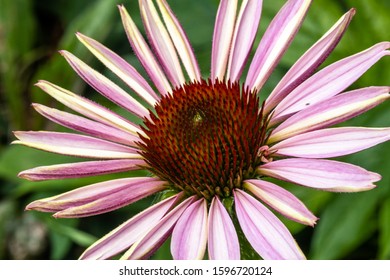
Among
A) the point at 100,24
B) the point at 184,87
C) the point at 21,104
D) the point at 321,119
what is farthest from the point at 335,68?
the point at 21,104

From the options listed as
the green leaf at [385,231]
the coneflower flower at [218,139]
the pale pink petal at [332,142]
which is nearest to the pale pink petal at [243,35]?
the coneflower flower at [218,139]

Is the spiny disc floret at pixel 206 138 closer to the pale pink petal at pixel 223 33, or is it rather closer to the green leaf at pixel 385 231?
the pale pink petal at pixel 223 33

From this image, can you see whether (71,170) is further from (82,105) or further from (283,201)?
(283,201)

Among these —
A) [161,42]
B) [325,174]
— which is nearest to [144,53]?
[161,42]

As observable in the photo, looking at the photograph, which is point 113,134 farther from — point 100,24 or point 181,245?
point 100,24

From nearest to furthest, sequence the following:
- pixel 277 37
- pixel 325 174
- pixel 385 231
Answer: pixel 325 174 < pixel 277 37 < pixel 385 231

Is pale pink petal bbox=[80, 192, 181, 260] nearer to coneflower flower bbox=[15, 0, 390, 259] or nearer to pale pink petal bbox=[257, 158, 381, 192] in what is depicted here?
coneflower flower bbox=[15, 0, 390, 259]

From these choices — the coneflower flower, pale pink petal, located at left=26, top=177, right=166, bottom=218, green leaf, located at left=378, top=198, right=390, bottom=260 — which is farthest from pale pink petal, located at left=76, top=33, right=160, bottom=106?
green leaf, located at left=378, top=198, right=390, bottom=260
